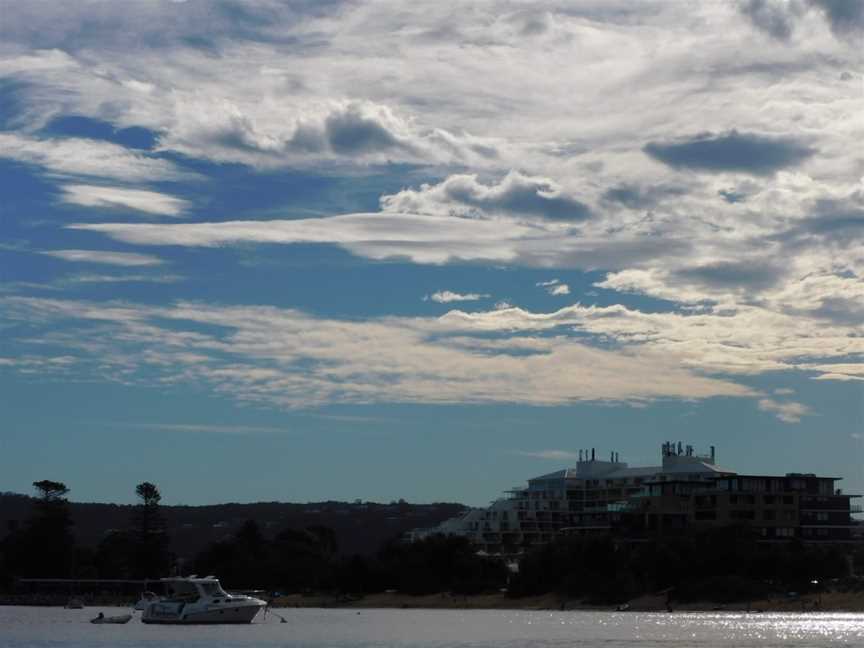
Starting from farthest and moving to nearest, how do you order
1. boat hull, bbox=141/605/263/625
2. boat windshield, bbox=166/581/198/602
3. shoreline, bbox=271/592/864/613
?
1. shoreline, bbox=271/592/864/613
2. boat windshield, bbox=166/581/198/602
3. boat hull, bbox=141/605/263/625

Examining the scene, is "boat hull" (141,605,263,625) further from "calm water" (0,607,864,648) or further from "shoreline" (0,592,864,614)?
"shoreline" (0,592,864,614)

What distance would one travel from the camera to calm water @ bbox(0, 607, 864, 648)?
4045 inches

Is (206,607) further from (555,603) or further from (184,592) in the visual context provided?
(555,603)

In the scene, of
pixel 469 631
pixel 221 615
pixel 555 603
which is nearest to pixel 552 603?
pixel 555 603

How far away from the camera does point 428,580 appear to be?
627ft

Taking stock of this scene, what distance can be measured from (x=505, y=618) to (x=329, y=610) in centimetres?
4295

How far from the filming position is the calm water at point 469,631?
102750 mm

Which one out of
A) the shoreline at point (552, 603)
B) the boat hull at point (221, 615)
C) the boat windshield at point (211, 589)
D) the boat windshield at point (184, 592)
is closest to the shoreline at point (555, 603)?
the shoreline at point (552, 603)

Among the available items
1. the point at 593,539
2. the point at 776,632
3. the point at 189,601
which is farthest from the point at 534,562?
the point at 776,632

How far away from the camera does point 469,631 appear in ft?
391

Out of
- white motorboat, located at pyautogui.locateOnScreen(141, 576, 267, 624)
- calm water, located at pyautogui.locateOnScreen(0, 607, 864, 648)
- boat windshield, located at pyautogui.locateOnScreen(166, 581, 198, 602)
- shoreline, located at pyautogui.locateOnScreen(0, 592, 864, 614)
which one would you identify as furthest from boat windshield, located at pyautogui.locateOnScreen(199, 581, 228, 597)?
shoreline, located at pyautogui.locateOnScreen(0, 592, 864, 614)

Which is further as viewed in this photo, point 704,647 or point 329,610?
point 329,610

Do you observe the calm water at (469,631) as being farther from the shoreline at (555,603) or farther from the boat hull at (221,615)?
the shoreline at (555,603)

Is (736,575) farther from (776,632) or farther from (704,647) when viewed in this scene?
(704,647)
